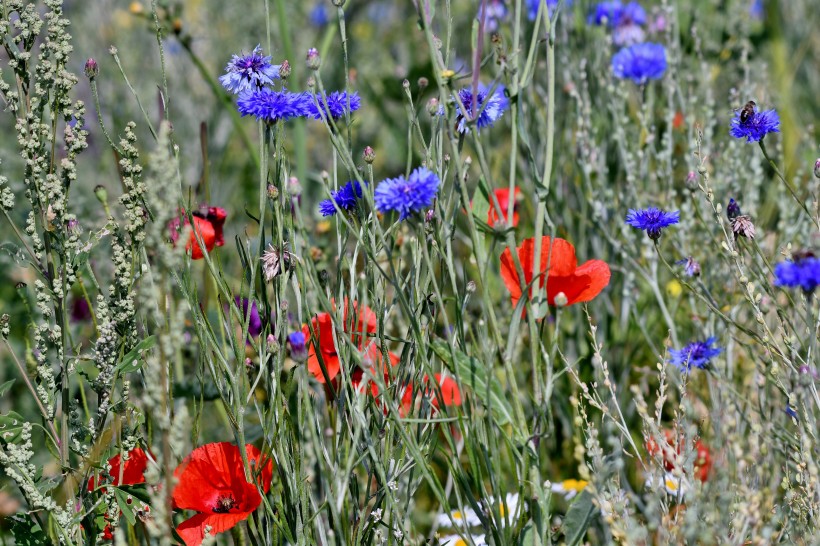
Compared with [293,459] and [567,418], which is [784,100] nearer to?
[567,418]

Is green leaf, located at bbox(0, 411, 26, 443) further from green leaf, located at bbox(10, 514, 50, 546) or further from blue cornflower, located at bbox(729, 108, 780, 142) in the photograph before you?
blue cornflower, located at bbox(729, 108, 780, 142)

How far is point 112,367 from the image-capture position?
101 cm

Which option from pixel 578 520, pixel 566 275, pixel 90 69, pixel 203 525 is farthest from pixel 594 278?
pixel 90 69

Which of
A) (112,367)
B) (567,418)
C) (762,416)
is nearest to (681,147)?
(567,418)

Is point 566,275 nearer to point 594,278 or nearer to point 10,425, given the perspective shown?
point 594,278

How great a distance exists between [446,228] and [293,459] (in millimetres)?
330

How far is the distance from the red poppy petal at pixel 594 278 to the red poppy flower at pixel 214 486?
412mm

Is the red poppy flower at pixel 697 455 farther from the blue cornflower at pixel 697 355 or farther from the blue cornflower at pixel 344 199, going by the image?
the blue cornflower at pixel 344 199

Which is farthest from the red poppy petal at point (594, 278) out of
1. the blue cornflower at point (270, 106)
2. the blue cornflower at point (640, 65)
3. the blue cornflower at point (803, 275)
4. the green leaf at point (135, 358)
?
the blue cornflower at point (640, 65)

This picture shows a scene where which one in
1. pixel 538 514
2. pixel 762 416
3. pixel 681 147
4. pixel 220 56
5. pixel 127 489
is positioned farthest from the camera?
pixel 220 56

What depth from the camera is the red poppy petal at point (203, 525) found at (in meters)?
0.91

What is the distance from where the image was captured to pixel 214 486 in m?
1.02

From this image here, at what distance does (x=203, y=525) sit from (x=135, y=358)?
0.21 metres

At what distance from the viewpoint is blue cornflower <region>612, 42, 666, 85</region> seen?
1.69m
